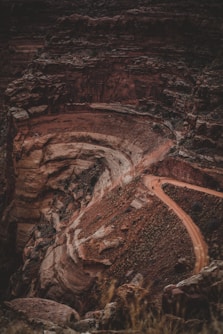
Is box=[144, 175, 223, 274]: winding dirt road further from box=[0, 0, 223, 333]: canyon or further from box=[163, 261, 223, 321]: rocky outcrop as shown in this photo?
box=[163, 261, 223, 321]: rocky outcrop

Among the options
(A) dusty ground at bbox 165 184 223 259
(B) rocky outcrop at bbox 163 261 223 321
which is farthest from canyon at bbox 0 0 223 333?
(B) rocky outcrop at bbox 163 261 223 321

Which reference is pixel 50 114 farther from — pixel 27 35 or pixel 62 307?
pixel 62 307

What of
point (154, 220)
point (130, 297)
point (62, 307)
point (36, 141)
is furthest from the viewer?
point (36, 141)

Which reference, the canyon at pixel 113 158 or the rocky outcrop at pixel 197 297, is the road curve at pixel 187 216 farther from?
the rocky outcrop at pixel 197 297

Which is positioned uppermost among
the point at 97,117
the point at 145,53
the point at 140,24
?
the point at 140,24

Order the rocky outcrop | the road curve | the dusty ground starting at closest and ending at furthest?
1. the rocky outcrop
2. the road curve
3. the dusty ground

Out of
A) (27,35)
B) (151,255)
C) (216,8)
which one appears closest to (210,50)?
(216,8)

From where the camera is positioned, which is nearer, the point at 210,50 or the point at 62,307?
the point at 62,307
